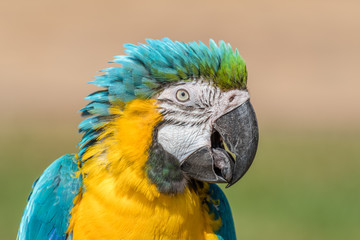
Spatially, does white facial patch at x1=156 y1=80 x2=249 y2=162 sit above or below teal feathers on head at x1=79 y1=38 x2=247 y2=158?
below

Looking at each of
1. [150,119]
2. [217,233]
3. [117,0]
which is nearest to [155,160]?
[150,119]

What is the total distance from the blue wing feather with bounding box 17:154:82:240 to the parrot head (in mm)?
446

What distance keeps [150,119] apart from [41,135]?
9.76m

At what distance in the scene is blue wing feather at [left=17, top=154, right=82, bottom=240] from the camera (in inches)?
139

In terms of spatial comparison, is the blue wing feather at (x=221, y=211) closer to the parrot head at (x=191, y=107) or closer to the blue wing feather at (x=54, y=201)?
the parrot head at (x=191, y=107)

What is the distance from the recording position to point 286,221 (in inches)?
352

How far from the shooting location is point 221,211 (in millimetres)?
3920

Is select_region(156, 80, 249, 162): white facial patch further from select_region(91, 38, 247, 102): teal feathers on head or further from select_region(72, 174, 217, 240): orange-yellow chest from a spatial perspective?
select_region(72, 174, 217, 240): orange-yellow chest

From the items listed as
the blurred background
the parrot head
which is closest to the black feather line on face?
the parrot head

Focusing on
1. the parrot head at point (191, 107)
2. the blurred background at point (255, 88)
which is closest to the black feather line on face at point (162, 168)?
the parrot head at point (191, 107)

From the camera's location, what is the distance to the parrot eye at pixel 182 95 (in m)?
3.39

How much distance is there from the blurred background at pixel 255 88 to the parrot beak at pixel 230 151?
506cm

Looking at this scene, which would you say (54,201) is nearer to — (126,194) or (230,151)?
(126,194)

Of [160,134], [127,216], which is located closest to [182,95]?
[160,134]
